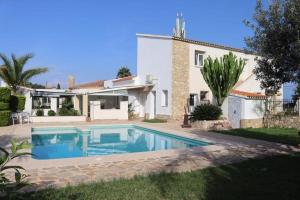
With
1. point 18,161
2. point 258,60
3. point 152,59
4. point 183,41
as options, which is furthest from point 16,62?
point 258,60

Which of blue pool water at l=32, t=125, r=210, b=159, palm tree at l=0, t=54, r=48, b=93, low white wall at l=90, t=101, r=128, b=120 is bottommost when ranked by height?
blue pool water at l=32, t=125, r=210, b=159

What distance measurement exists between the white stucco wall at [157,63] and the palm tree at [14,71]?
14.5 meters

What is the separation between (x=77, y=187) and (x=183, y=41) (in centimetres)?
2674

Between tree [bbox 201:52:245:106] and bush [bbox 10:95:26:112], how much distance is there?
19.3 metres

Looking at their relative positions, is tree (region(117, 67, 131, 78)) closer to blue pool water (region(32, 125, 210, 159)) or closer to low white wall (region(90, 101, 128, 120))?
low white wall (region(90, 101, 128, 120))

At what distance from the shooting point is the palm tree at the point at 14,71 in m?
37.0

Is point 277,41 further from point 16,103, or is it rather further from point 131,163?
point 16,103

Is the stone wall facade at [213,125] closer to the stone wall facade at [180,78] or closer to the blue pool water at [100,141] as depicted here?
the blue pool water at [100,141]

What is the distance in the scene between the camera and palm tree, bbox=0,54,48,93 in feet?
→ 121

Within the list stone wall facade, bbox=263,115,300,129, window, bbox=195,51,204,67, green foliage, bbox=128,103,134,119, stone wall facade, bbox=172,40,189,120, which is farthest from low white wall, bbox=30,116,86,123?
stone wall facade, bbox=263,115,300,129

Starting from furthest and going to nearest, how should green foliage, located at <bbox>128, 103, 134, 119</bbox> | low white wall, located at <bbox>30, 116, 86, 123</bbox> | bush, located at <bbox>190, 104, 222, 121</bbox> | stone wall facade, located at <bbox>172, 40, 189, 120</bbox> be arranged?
green foliage, located at <bbox>128, 103, 134, 119</bbox> < low white wall, located at <bbox>30, 116, 86, 123</bbox> < stone wall facade, located at <bbox>172, 40, 189, 120</bbox> < bush, located at <bbox>190, 104, 222, 121</bbox>

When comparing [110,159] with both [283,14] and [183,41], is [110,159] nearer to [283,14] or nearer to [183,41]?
[283,14]

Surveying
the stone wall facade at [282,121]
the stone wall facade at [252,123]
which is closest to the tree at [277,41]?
the stone wall facade at [252,123]

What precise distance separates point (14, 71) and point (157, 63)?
57.8 ft
